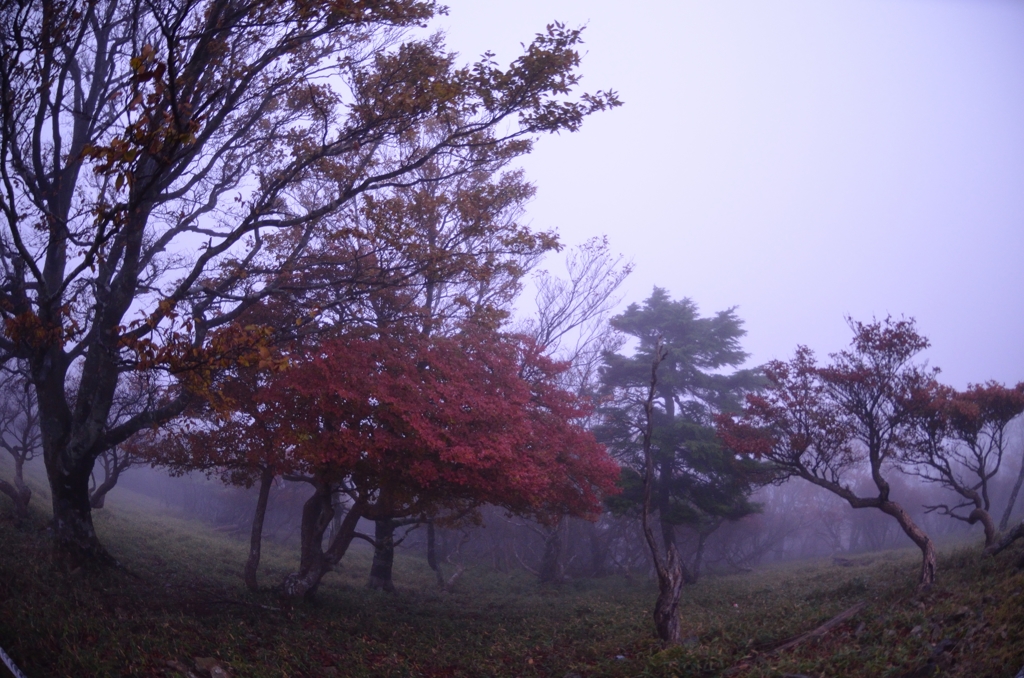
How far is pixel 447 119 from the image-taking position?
8.48m

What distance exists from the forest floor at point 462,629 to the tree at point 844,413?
2.22 m

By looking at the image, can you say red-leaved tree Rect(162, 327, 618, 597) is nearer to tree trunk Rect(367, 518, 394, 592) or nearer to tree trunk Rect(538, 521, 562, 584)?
tree trunk Rect(367, 518, 394, 592)

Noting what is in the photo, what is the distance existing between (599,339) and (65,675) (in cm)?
1577

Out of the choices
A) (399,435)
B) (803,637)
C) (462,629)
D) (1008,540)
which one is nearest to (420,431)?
(399,435)

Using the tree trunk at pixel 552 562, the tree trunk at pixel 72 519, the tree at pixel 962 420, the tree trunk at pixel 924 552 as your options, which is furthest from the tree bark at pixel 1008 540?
the tree trunk at pixel 72 519

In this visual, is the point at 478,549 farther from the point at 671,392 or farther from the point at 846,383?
the point at 846,383

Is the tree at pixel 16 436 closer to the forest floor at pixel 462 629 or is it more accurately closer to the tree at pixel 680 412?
the forest floor at pixel 462 629

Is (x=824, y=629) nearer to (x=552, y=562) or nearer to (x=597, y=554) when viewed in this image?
(x=552, y=562)

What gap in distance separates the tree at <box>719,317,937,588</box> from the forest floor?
2.22 meters

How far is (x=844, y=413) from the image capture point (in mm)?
13031

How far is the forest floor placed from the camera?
611 cm

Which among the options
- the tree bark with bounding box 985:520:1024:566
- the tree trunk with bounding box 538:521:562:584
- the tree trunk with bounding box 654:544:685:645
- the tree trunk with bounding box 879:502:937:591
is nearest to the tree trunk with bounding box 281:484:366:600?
the tree trunk with bounding box 654:544:685:645

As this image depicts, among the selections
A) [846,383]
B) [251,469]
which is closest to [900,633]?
[846,383]

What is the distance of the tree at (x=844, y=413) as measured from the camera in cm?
1251
